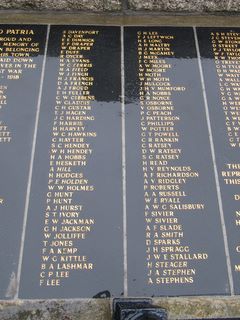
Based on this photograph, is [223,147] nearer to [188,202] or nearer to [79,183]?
[188,202]

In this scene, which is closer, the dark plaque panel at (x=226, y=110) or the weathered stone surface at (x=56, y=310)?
the weathered stone surface at (x=56, y=310)

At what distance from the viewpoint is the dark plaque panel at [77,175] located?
433 cm

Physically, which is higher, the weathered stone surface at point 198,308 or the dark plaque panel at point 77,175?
the dark plaque panel at point 77,175

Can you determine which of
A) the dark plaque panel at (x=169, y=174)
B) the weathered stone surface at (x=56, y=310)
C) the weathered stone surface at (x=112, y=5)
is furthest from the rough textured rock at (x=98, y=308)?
the weathered stone surface at (x=112, y=5)

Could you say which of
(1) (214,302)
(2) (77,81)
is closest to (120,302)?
(1) (214,302)

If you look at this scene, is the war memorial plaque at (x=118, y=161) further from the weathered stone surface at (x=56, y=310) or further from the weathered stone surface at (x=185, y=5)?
the weathered stone surface at (x=185, y=5)

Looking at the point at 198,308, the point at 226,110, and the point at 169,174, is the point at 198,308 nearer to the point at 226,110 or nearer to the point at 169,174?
the point at 169,174

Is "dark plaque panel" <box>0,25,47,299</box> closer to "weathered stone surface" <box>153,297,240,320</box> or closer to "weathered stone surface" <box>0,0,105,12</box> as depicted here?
→ "weathered stone surface" <box>0,0,105,12</box>

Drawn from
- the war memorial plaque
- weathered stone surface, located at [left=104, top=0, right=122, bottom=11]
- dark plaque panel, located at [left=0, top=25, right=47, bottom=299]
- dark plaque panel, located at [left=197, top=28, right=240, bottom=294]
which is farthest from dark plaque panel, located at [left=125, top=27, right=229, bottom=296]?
dark plaque panel, located at [left=0, top=25, right=47, bottom=299]

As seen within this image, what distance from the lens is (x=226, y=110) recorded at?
5.58 metres

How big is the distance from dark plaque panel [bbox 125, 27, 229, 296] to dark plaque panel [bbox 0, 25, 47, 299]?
116cm

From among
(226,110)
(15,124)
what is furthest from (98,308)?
(226,110)

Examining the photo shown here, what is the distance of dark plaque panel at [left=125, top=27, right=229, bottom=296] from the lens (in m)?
4.39

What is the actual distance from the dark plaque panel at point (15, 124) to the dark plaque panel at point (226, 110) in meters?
2.20
